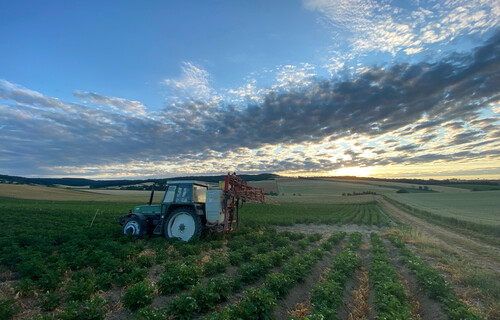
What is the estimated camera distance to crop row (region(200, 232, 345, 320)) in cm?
493

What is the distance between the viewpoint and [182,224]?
12352mm

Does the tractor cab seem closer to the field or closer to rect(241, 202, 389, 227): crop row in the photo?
the field

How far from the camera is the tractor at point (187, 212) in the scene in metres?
12.2

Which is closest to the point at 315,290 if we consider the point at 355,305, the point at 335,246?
the point at 355,305

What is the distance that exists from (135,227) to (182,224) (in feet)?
7.99

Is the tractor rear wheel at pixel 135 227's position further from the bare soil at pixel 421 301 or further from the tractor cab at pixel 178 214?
the bare soil at pixel 421 301

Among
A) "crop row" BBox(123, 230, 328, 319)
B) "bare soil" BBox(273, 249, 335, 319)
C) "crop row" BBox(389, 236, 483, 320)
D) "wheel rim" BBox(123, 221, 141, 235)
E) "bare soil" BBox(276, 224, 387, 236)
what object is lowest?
"bare soil" BBox(276, 224, 387, 236)

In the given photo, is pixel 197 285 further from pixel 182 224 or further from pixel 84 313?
pixel 182 224

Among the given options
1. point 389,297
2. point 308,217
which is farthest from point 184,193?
point 308,217

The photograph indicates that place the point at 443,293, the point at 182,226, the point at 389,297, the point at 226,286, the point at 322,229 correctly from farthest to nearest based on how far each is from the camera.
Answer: the point at 322,229, the point at 182,226, the point at 443,293, the point at 226,286, the point at 389,297

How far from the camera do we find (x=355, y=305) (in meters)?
6.34

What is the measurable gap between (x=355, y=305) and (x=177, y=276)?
14.1ft

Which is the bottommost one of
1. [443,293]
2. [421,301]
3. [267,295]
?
[421,301]

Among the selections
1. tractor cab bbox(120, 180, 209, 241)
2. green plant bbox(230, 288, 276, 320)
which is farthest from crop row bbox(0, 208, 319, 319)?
green plant bbox(230, 288, 276, 320)
